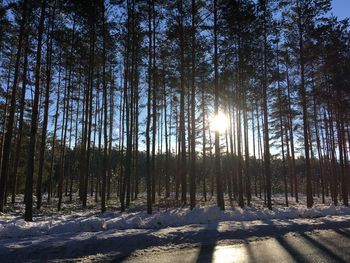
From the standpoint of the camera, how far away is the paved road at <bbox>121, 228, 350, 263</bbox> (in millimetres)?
5992

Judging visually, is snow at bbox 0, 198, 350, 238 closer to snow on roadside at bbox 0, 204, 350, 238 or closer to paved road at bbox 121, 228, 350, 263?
snow on roadside at bbox 0, 204, 350, 238

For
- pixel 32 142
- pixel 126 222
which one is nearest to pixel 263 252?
pixel 126 222

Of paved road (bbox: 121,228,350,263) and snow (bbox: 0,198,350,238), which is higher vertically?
snow (bbox: 0,198,350,238)

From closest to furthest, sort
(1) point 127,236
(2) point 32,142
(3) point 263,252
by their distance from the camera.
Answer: (3) point 263,252
(1) point 127,236
(2) point 32,142

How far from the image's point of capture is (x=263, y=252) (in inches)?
259

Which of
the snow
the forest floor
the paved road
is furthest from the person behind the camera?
the snow

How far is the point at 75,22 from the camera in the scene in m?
15.7

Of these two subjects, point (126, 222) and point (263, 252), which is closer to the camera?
point (263, 252)

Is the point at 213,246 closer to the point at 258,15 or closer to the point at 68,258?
the point at 68,258

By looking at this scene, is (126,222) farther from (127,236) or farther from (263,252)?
(263,252)

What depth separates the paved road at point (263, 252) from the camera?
599 centimetres

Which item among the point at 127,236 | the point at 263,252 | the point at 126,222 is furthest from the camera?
the point at 126,222

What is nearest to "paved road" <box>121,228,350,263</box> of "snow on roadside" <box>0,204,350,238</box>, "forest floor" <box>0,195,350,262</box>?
"forest floor" <box>0,195,350,262</box>

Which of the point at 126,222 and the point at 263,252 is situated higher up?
the point at 126,222
